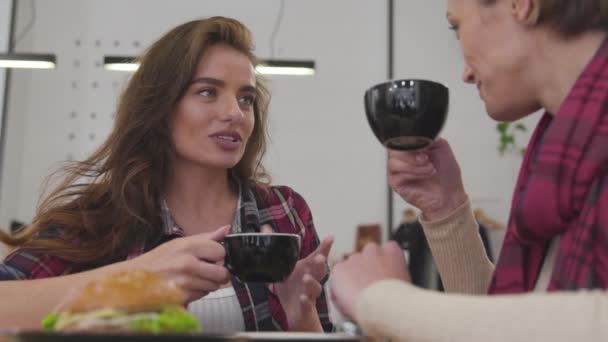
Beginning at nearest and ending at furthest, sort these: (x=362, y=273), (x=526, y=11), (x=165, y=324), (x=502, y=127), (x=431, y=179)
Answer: (x=165, y=324)
(x=362, y=273)
(x=526, y=11)
(x=431, y=179)
(x=502, y=127)

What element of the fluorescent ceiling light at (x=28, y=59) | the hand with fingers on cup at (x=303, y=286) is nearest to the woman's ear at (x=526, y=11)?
the hand with fingers on cup at (x=303, y=286)

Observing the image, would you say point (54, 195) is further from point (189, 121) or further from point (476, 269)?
point (476, 269)

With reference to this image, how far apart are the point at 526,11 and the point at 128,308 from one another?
737 millimetres

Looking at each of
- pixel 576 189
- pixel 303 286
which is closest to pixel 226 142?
pixel 303 286

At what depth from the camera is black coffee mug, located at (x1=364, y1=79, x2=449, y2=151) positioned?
3.80 ft

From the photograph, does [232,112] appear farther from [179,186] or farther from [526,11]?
[526,11]

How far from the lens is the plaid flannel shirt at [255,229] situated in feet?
5.96

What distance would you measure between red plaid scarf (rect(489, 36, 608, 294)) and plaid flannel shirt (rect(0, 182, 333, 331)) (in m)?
0.94

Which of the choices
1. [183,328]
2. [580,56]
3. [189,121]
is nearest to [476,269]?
[580,56]

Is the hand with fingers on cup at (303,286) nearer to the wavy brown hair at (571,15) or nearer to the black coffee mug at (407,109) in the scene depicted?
the black coffee mug at (407,109)

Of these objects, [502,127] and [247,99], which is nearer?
[247,99]

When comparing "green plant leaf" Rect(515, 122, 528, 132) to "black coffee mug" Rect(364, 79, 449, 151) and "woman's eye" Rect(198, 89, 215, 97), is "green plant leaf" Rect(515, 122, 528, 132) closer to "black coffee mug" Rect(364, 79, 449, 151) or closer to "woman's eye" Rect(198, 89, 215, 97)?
"woman's eye" Rect(198, 89, 215, 97)

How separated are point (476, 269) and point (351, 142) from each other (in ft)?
15.0

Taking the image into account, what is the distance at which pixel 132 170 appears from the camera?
82.8 inches
